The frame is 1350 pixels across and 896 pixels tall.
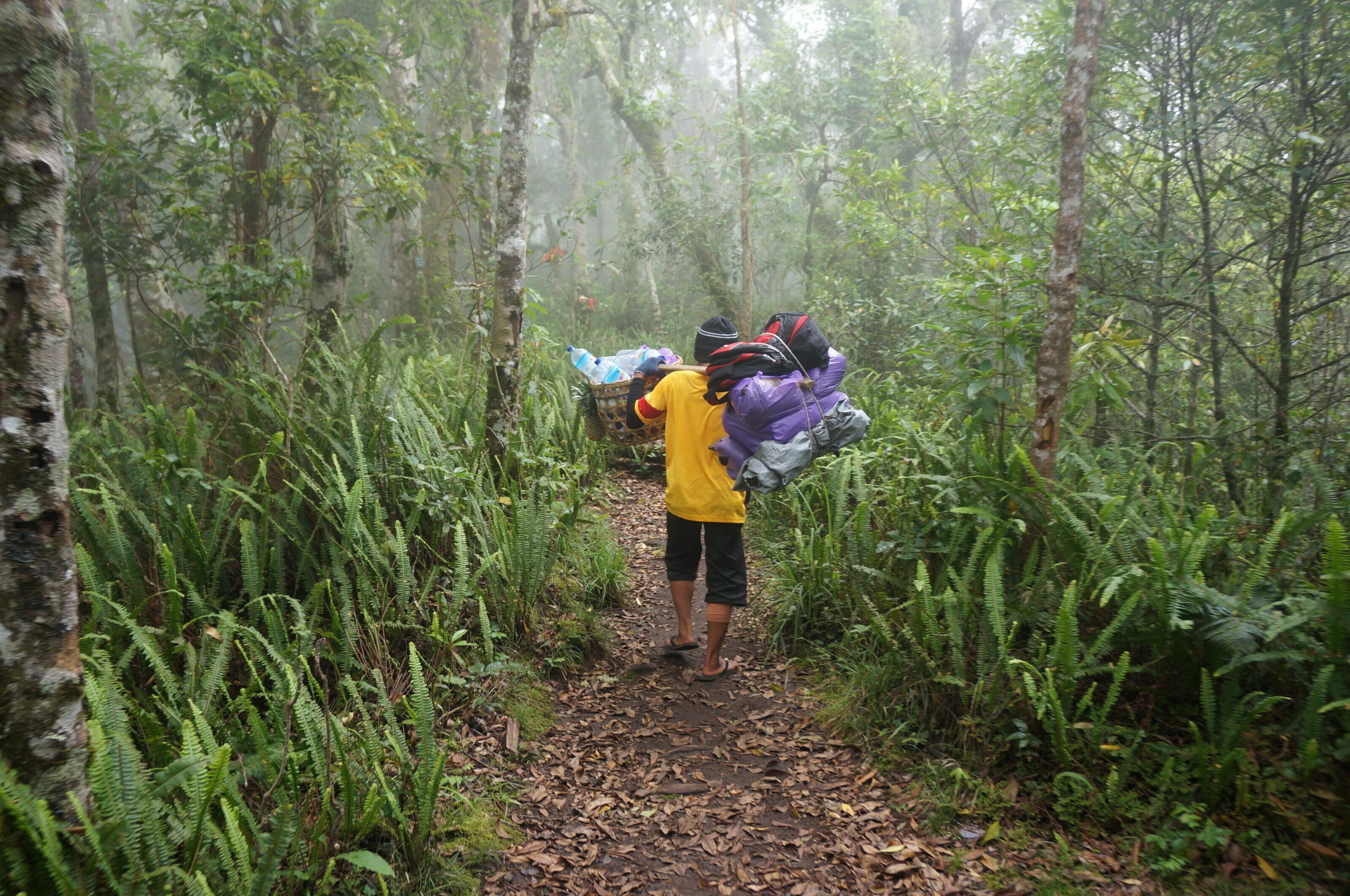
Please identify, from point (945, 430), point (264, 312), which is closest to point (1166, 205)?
point (945, 430)

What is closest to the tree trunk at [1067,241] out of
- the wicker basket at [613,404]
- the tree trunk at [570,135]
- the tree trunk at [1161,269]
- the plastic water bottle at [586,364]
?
the tree trunk at [1161,269]

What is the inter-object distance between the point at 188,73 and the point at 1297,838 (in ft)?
26.4

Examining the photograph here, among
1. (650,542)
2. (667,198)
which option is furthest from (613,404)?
(667,198)

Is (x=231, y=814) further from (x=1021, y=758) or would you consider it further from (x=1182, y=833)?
(x=1182, y=833)

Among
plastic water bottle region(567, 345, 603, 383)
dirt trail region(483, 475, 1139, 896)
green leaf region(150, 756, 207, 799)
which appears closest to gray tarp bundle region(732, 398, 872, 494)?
dirt trail region(483, 475, 1139, 896)

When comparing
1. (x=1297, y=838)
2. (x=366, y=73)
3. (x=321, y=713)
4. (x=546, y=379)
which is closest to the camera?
(x=1297, y=838)

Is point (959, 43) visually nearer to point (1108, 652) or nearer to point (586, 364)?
point (586, 364)

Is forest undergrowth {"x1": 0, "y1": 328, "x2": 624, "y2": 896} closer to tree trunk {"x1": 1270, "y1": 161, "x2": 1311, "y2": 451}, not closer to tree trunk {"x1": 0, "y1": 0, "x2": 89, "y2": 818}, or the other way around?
tree trunk {"x1": 0, "y1": 0, "x2": 89, "y2": 818}

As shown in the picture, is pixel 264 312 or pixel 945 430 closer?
pixel 945 430

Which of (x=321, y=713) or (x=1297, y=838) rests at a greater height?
(x=321, y=713)

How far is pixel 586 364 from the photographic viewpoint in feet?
22.1

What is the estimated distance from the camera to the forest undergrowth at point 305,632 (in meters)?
2.12

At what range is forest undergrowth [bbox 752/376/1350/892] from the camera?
8.61 feet

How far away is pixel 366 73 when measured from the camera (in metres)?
6.64
